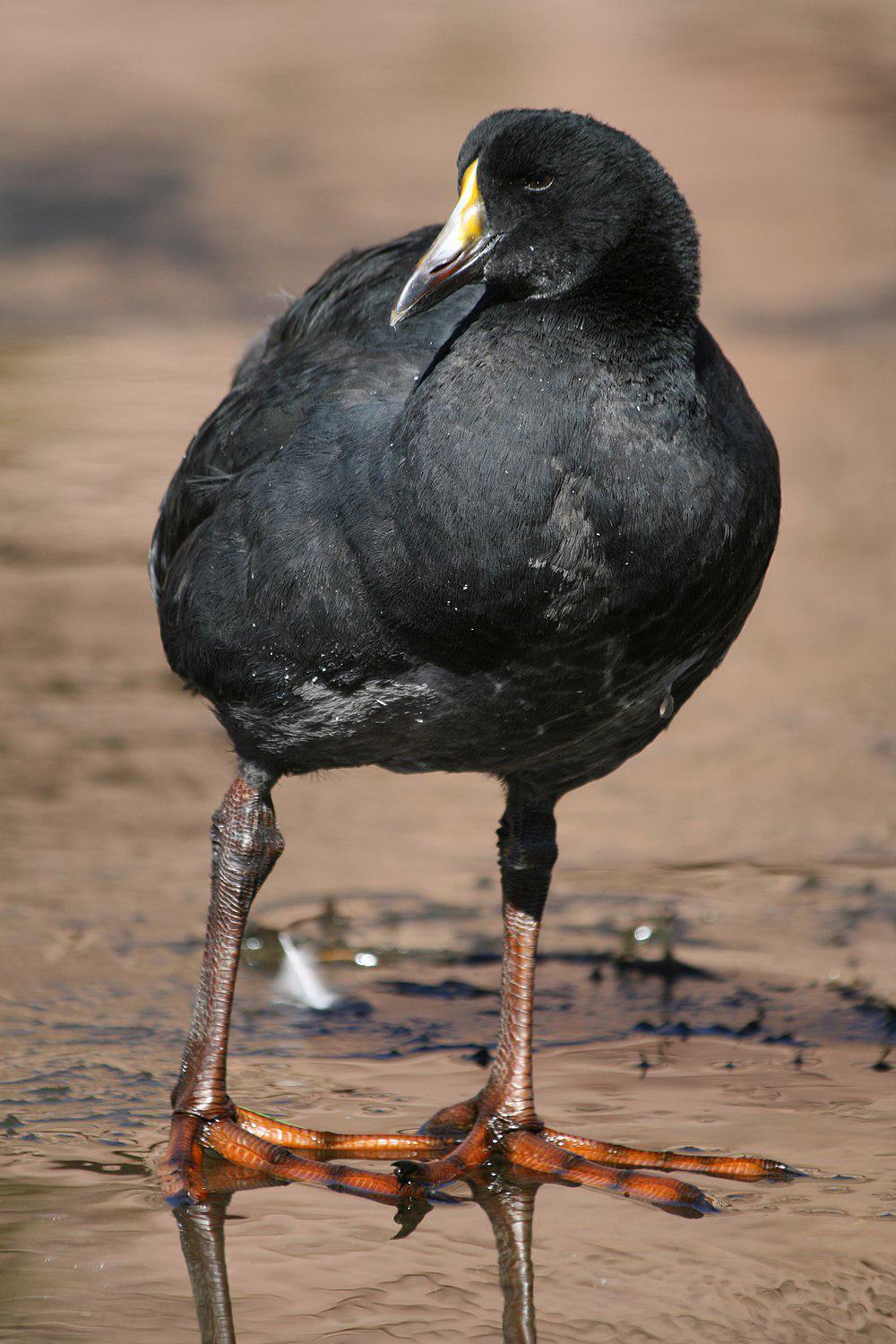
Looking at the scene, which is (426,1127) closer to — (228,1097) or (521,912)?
(228,1097)

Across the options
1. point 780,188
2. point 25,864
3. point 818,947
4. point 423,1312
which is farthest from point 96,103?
point 423,1312

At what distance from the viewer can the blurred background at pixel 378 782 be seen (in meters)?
3.96

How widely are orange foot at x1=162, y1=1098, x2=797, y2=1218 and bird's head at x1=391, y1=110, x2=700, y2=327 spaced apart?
178 cm

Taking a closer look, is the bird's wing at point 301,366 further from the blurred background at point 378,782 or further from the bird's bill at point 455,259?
the blurred background at point 378,782

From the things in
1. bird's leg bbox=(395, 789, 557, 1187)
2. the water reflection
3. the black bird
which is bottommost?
the water reflection

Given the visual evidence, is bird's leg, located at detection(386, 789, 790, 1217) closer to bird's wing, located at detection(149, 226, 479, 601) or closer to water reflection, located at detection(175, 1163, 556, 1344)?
water reflection, located at detection(175, 1163, 556, 1344)

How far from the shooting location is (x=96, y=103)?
51.5 ft

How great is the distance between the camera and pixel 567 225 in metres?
3.32

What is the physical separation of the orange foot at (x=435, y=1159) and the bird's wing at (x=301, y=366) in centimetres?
137

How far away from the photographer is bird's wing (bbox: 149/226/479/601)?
3.89 metres

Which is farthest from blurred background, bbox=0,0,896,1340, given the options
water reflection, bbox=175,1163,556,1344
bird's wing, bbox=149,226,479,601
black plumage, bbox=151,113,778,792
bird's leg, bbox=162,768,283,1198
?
bird's wing, bbox=149,226,479,601

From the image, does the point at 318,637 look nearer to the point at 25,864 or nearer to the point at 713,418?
the point at 713,418

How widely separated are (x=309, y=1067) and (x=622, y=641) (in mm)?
1604

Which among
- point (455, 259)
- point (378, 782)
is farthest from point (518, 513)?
point (378, 782)
